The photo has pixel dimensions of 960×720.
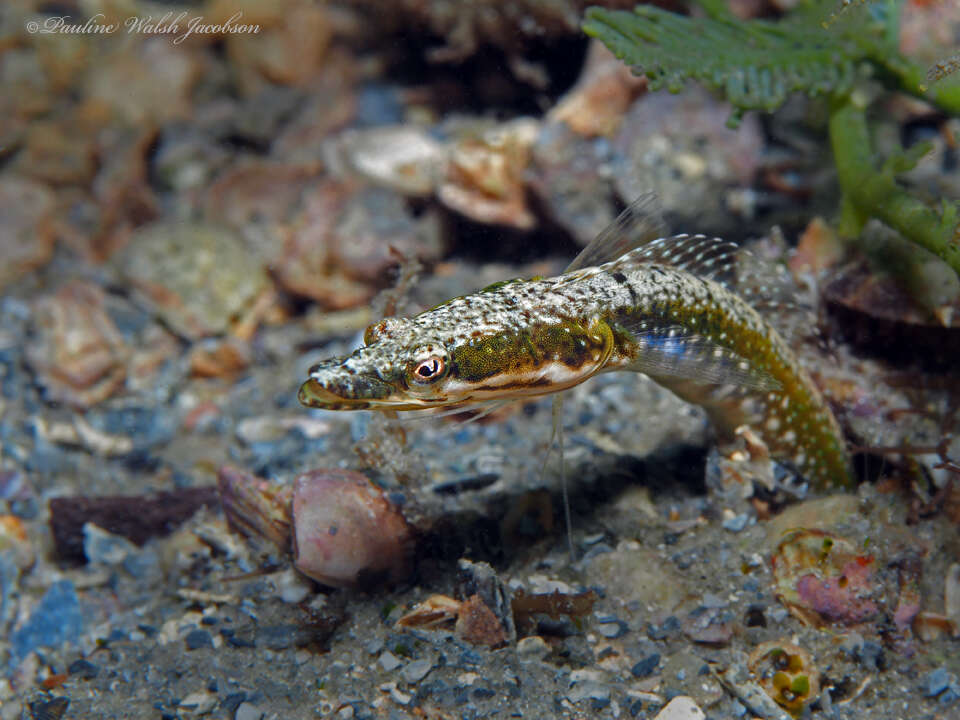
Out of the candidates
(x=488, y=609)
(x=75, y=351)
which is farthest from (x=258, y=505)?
(x=75, y=351)

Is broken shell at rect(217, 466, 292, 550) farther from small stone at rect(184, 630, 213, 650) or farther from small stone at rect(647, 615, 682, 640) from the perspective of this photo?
small stone at rect(647, 615, 682, 640)

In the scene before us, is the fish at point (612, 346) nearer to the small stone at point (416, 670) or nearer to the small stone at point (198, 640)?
the small stone at point (416, 670)

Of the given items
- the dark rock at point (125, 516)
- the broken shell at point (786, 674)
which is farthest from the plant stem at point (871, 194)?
the dark rock at point (125, 516)

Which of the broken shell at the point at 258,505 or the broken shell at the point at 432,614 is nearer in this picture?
the broken shell at the point at 432,614

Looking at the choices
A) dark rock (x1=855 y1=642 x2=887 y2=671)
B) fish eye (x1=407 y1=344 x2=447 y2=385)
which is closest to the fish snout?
fish eye (x1=407 y1=344 x2=447 y2=385)

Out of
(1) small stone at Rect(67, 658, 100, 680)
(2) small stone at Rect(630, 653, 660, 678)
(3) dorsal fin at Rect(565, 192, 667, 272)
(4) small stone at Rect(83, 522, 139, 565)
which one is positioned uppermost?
(3) dorsal fin at Rect(565, 192, 667, 272)

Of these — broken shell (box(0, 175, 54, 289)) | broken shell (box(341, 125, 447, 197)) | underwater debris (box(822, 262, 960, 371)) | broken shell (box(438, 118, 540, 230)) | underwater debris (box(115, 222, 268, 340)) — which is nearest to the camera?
underwater debris (box(822, 262, 960, 371))

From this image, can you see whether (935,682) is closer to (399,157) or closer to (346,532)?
(346,532)
